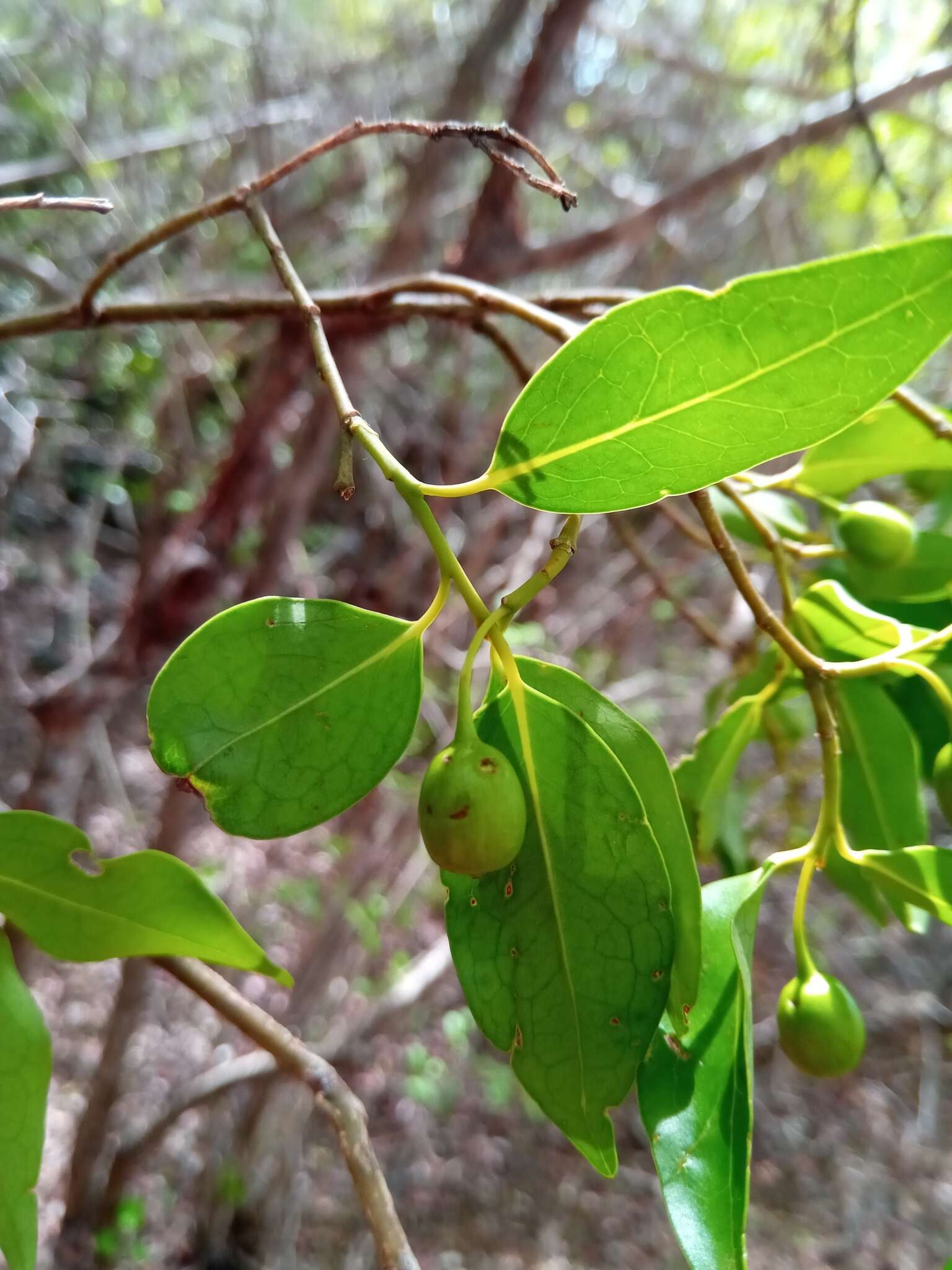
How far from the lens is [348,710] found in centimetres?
42

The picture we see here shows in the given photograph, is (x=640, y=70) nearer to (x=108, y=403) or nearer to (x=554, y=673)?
(x=108, y=403)

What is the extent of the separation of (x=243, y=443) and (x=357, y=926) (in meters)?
1.10

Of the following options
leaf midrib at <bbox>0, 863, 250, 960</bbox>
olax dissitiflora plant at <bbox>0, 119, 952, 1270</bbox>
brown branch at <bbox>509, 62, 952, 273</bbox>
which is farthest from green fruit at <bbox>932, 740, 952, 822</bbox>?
brown branch at <bbox>509, 62, 952, 273</bbox>

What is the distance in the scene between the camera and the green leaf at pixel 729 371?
0.31m

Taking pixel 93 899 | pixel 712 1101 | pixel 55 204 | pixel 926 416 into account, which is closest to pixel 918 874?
pixel 712 1101

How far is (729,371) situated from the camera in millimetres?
329

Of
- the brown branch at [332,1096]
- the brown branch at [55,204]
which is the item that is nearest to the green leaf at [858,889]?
the brown branch at [332,1096]

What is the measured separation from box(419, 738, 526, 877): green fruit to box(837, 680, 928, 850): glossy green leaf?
12.5 inches

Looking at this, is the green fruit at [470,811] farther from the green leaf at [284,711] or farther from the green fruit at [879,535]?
the green fruit at [879,535]

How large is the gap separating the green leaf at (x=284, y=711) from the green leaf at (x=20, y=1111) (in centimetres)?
18

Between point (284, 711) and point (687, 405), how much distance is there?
23cm

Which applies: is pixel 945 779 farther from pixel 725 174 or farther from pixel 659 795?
pixel 725 174

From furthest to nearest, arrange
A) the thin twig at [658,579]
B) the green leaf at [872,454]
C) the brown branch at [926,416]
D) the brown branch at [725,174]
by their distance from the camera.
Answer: the brown branch at [725,174] < the thin twig at [658,579] < the green leaf at [872,454] < the brown branch at [926,416]

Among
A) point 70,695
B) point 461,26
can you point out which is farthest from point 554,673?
point 461,26
